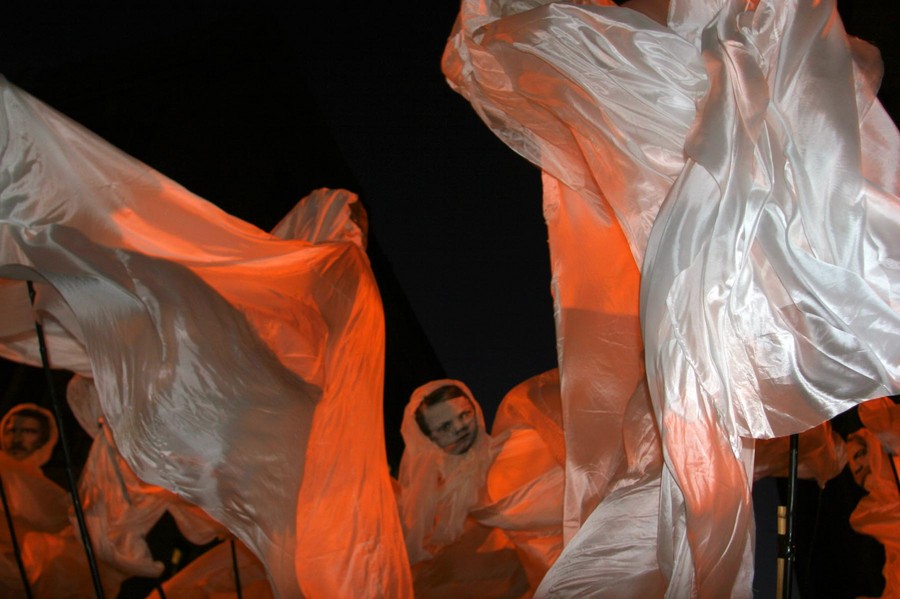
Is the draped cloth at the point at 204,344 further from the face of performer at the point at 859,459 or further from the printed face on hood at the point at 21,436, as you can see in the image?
the face of performer at the point at 859,459

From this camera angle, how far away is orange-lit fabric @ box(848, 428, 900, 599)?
133 inches

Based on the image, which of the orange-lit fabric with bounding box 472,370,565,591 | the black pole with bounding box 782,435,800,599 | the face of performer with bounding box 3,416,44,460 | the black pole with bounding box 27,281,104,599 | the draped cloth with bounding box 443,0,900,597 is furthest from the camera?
the face of performer with bounding box 3,416,44,460

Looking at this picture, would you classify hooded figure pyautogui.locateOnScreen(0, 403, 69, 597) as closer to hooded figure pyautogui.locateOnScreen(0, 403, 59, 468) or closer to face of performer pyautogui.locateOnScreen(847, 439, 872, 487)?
hooded figure pyautogui.locateOnScreen(0, 403, 59, 468)

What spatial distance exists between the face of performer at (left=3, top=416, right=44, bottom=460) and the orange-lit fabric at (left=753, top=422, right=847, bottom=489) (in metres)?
2.78

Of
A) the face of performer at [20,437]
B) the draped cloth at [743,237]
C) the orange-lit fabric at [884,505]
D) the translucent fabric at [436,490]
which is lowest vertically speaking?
the orange-lit fabric at [884,505]

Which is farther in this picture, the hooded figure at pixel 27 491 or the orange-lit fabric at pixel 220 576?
the hooded figure at pixel 27 491

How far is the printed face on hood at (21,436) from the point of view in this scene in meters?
3.89

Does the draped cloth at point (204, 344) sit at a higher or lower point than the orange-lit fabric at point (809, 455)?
higher

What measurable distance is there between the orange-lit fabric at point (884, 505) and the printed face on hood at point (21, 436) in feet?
10.4

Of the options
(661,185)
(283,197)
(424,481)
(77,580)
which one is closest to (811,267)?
(661,185)

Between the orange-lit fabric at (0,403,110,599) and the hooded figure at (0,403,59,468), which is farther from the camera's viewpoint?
the hooded figure at (0,403,59,468)

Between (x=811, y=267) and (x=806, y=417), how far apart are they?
0.22 m

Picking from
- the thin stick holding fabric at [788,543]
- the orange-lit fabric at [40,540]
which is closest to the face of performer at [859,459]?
the thin stick holding fabric at [788,543]

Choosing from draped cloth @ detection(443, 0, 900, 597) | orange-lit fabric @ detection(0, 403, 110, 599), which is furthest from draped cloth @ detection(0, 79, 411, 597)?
orange-lit fabric @ detection(0, 403, 110, 599)
